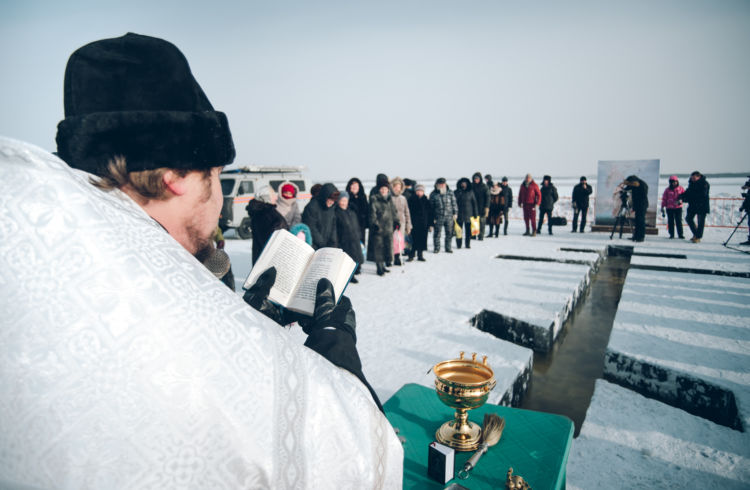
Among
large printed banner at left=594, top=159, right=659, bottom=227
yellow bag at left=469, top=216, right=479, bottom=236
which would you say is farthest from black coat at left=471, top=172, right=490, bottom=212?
large printed banner at left=594, top=159, right=659, bottom=227

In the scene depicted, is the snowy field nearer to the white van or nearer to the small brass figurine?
the small brass figurine

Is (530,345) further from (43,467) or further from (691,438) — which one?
(43,467)

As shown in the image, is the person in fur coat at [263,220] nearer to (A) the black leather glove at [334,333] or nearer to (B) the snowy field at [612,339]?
(B) the snowy field at [612,339]

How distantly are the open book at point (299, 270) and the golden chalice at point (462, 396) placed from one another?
61 centimetres

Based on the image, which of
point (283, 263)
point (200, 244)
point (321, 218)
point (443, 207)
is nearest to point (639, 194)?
point (443, 207)

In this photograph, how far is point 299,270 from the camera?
180 centimetres

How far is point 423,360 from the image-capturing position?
10.9ft

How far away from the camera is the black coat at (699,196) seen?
29.9 ft

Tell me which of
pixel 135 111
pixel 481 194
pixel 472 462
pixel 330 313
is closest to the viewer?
pixel 135 111

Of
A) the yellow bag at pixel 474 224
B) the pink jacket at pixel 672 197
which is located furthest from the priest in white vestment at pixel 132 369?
the pink jacket at pixel 672 197

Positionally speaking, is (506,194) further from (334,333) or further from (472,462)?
(334,333)

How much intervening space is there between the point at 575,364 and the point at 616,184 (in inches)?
383

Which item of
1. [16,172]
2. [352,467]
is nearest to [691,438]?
[352,467]

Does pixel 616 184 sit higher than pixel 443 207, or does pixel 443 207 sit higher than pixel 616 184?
pixel 616 184
